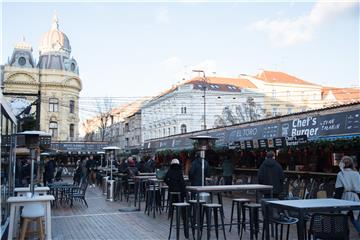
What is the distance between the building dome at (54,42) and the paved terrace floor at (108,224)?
60.6 m

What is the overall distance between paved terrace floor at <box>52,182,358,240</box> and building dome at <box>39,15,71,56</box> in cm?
6065

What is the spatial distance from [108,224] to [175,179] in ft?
7.17

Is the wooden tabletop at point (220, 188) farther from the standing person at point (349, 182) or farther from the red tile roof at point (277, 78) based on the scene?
the red tile roof at point (277, 78)

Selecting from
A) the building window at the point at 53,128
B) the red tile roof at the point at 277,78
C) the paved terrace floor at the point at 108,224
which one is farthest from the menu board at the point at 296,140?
the building window at the point at 53,128

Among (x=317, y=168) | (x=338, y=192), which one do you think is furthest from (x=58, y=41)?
(x=338, y=192)

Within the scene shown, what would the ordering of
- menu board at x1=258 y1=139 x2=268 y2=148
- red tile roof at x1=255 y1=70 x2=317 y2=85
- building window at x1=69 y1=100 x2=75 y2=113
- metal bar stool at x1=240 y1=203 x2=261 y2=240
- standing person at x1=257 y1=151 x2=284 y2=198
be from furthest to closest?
building window at x1=69 y1=100 x2=75 y2=113 < red tile roof at x1=255 y1=70 x2=317 y2=85 < menu board at x1=258 y1=139 x2=268 y2=148 < standing person at x1=257 y1=151 x2=284 y2=198 < metal bar stool at x1=240 y1=203 x2=261 y2=240

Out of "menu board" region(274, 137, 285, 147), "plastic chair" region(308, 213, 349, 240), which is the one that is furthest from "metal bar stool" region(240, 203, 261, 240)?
"menu board" region(274, 137, 285, 147)

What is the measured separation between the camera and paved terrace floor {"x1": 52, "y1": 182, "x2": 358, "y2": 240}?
9539 millimetres

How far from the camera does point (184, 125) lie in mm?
56625

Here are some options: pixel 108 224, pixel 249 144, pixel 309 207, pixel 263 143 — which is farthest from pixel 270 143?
pixel 309 207

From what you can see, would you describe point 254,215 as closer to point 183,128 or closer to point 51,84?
point 183,128

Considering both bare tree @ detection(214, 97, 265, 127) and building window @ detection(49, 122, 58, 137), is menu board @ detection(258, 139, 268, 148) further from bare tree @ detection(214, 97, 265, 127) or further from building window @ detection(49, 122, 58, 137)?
building window @ detection(49, 122, 58, 137)

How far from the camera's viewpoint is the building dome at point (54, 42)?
7169cm

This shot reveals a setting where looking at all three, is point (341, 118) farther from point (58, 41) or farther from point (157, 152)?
point (58, 41)
